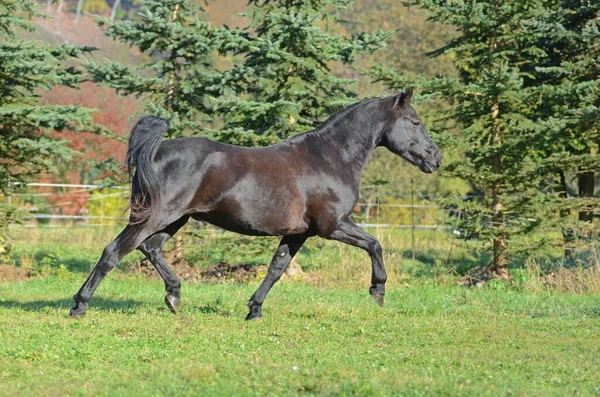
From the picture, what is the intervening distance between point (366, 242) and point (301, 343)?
1.95 m

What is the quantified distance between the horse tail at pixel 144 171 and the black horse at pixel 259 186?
0.01m

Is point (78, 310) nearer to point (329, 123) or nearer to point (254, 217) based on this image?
point (254, 217)

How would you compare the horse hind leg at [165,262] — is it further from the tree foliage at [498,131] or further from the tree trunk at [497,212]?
the tree trunk at [497,212]

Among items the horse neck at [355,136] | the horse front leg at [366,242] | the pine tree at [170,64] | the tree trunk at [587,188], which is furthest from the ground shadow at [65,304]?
the tree trunk at [587,188]

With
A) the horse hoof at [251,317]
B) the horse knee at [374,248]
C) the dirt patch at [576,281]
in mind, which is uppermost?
the horse knee at [374,248]

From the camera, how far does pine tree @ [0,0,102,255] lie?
1341 cm

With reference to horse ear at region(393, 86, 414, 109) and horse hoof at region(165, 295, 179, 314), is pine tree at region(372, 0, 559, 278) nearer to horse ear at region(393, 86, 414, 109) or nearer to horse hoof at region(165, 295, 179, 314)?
horse ear at region(393, 86, 414, 109)

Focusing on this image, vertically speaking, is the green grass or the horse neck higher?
the horse neck

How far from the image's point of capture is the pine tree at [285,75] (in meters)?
14.5

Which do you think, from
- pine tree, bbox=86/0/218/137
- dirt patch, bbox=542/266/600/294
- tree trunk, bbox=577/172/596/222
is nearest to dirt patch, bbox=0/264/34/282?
pine tree, bbox=86/0/218/137

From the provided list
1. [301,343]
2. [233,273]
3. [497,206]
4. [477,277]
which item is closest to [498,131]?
[497,206]

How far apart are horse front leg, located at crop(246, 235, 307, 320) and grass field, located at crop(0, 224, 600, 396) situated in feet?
0.54

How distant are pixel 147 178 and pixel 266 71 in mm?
6634

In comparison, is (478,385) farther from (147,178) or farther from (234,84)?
(234,84)
